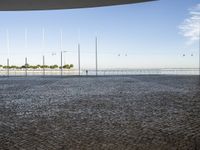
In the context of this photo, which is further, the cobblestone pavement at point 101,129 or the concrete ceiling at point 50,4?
the concrete ceiling at point 50,4

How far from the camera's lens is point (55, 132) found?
5211 millimetres

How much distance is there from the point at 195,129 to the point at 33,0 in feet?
46.2

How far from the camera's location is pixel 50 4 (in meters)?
19.1

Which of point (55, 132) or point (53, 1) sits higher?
point (53, 1)

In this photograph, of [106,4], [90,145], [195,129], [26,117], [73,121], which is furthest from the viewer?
[106,4]

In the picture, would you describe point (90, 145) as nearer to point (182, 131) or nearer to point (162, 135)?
point (162, 135)

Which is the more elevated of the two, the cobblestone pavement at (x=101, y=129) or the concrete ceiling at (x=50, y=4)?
the concrete ceiling at (x=50, y=4)

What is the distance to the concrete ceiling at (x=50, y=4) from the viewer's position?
59.8 ft

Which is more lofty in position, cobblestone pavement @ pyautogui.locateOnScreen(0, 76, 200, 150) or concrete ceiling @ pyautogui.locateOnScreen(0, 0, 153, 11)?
concrete ceiling @ pyautogui.locateOnScreen(0, 0, 153, 11)

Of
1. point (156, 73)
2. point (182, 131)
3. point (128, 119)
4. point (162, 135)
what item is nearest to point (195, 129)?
point (182, 131)

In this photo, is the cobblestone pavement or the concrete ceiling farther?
the concrete ceiling

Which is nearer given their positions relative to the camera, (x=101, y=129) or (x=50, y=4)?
(x=101, y=129)

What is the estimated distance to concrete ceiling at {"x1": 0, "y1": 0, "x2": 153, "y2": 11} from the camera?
1823cm

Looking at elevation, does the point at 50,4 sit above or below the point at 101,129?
above
